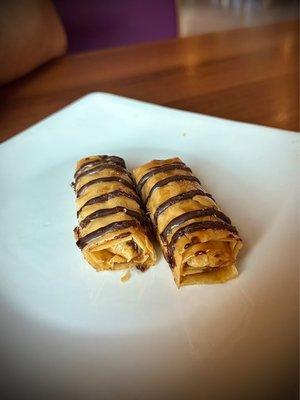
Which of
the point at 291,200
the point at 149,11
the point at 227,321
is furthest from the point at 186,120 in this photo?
the point at 149,11

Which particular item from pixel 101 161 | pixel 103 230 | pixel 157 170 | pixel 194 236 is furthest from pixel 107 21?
pixel 194 236

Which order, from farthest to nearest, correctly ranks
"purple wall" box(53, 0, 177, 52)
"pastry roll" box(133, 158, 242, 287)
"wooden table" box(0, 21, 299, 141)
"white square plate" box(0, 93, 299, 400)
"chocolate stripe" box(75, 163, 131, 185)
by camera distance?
"purple wall" box(53, 0, 177, 52), "wooden table" box(0, 21, 299, 141), "chocolate stripe" box(75, 163, 131, 185), "pastry roll" box(133, 158, 242, 287), "white square plate" box(0, 93, 299, 400)

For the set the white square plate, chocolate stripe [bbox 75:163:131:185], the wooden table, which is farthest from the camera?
the wooden table

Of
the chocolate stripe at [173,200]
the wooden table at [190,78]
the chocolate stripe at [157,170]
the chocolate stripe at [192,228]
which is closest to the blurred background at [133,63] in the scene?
the wooden table at [190,78]

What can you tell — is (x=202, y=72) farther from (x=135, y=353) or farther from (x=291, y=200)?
(x=135, y=353)

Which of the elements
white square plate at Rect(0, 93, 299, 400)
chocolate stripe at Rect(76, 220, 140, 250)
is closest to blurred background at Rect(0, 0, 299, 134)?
white square plate at Rect(0, 93, 299, 400)

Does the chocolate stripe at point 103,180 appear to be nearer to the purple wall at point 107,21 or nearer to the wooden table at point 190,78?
the wooden table at point 190,78

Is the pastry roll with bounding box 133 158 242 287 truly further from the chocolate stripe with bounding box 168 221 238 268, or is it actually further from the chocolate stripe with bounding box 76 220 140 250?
the chocolate stripe with bounding box 76 220 140 250

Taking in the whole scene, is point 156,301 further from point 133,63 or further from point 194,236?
point 133,63
